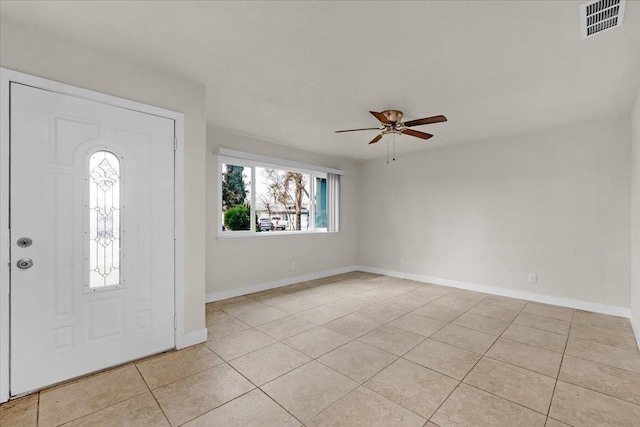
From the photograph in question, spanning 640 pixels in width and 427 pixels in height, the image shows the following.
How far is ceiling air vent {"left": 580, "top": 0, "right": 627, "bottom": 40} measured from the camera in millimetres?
1716

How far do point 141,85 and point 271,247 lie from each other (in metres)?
2.97

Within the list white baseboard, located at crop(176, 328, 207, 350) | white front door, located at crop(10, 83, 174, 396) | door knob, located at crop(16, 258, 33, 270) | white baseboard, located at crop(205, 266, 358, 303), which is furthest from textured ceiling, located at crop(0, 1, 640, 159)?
white baseboard, located at crop(205, 266, 358, 303)

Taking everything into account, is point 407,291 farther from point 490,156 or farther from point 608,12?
point 608,12

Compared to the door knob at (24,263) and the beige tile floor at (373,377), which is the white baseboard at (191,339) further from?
the door knob at (24,263)

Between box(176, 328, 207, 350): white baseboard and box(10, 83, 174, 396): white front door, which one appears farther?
box(176, 328, 207, 350): white baseboard

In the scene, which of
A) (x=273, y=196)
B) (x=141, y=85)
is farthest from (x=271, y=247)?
(x=141, y=85)

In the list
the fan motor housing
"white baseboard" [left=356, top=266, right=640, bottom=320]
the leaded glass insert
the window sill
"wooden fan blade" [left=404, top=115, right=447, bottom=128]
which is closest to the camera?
the leaded glass insert

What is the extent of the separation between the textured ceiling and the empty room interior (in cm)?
2

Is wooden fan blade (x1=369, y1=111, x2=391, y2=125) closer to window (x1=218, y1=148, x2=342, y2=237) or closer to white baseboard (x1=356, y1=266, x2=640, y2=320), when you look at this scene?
window (x1=218, y1=148, x2=342, y2=237)

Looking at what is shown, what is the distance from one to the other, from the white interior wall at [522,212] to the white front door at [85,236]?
3.64 m

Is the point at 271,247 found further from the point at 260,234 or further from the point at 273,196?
the point at 273,196

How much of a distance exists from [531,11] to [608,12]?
17.9 inches

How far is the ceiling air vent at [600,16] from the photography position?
1.72 meters

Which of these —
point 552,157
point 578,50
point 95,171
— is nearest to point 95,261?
point 95,171
